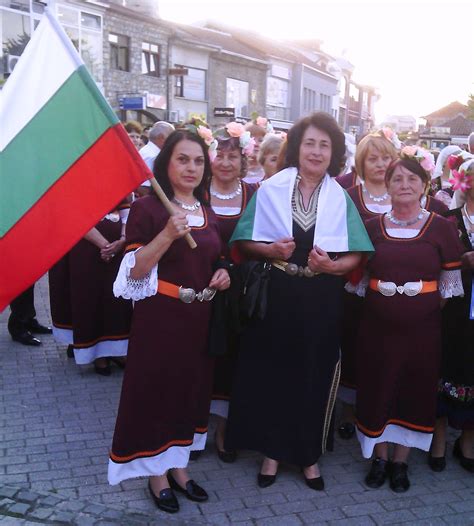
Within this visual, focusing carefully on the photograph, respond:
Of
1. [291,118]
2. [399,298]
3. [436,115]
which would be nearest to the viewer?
[399,298]

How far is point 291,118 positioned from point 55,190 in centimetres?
4190

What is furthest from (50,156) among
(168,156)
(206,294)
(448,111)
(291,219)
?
(448,111)

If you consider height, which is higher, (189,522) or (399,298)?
(399,298)

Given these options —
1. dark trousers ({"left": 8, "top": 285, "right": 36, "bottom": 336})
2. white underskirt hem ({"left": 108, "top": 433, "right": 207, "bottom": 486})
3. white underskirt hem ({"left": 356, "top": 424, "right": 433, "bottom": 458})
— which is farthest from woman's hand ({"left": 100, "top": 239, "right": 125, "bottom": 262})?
white underskirt hem ({"left": 356, "top": 424, "right": 433, "bottom": 458})

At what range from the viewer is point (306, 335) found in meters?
3.67

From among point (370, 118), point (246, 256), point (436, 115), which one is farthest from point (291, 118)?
point (436, 115)

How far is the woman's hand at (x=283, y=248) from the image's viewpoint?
3521 mm

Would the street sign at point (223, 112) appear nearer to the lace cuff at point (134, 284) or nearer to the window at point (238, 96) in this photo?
the window at point (238, 96)

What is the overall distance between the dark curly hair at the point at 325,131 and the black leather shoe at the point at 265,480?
192 centimetres

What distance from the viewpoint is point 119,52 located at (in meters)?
25.5

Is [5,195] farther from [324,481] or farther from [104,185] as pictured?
[324,481]

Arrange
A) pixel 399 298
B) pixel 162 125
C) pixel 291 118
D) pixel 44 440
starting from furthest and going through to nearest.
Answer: pixel 291 118 → pixel 162 125 → pixel 44 440 → pixel 399 298

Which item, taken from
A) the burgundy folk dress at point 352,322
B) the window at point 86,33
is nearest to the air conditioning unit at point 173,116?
the window at point 86,33

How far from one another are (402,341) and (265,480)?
1.20 meters
